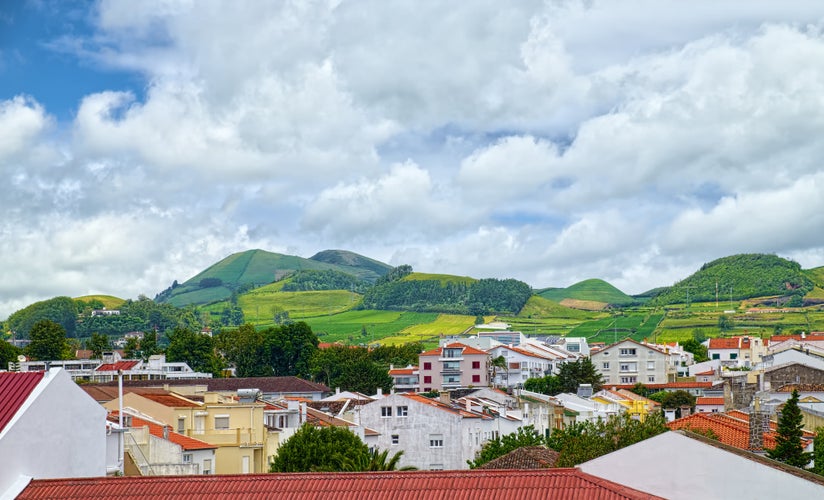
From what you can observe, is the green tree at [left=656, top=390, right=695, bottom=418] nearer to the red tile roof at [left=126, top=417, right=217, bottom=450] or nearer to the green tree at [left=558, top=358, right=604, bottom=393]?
the green tree at [left=558, top=358, right=604, bottom=393]

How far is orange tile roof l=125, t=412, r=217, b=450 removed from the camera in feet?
167

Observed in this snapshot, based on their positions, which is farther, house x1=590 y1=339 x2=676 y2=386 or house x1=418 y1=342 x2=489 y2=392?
house x1=590 y1=339 x2=676 y2=386

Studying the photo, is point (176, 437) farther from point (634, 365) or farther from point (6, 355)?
point (634, 365)

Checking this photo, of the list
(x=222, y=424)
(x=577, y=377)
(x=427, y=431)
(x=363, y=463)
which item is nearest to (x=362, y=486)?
(x=363, y=463)

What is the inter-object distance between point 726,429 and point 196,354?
11880cm

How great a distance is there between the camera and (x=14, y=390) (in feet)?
92.2

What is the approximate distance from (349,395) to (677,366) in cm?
7016

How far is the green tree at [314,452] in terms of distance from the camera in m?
56.1

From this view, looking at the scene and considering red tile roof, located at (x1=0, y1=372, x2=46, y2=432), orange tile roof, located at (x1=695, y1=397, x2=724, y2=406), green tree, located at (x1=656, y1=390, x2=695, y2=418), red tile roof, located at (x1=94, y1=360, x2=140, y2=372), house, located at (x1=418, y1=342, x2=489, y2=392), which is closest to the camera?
red tile roof, located at (x1=0, y1=372, x2=46, y2=432)

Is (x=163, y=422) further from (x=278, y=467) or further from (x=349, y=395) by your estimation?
(x=349, y=395)

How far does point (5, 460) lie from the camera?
26297 mm

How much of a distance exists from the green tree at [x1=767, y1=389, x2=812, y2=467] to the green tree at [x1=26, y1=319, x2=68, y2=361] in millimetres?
123317

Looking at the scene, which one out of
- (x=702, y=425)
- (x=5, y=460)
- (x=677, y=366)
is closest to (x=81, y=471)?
(x=5, y=460)

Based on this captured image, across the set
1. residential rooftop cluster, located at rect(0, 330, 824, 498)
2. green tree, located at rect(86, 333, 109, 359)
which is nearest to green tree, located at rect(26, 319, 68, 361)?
green tree, located at rect(86, 333, 109, 359)
